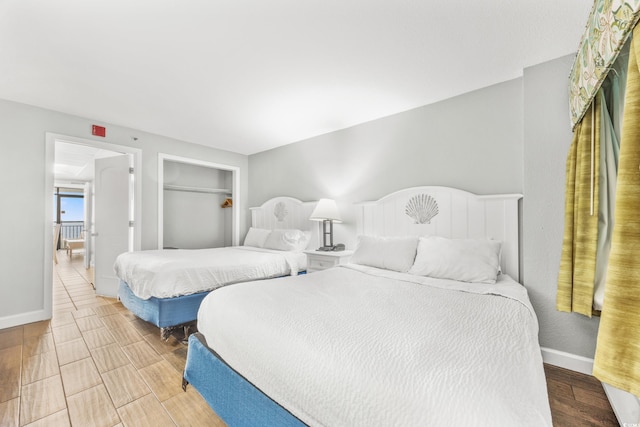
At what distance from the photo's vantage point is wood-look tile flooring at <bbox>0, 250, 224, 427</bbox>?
5.05 feet

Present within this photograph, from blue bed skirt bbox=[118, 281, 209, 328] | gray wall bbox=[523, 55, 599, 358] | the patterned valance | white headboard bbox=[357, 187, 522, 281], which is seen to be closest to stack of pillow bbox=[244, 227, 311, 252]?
white headboard bbox=[357, 187, 522, 281]

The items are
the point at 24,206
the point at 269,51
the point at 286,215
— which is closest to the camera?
the point at 269,51

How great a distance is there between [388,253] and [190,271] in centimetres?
189

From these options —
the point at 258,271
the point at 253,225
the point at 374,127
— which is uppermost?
the point at 374,127

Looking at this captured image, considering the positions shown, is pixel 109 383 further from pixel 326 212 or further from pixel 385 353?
pixel 326 212

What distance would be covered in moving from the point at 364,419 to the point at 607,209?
6.40ft

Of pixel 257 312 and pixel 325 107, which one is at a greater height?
pixel 325 107

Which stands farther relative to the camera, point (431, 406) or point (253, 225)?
point (253, 225)

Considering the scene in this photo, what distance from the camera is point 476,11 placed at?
164 centimetres

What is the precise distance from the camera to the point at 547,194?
2119mm

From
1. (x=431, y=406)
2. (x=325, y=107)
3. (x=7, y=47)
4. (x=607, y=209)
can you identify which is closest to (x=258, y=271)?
(x=325, y=107)

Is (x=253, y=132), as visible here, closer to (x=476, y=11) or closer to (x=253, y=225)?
(x=253, y=225)

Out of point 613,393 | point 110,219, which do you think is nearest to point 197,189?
point 110,219

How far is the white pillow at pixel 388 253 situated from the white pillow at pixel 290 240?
1.24 metres
